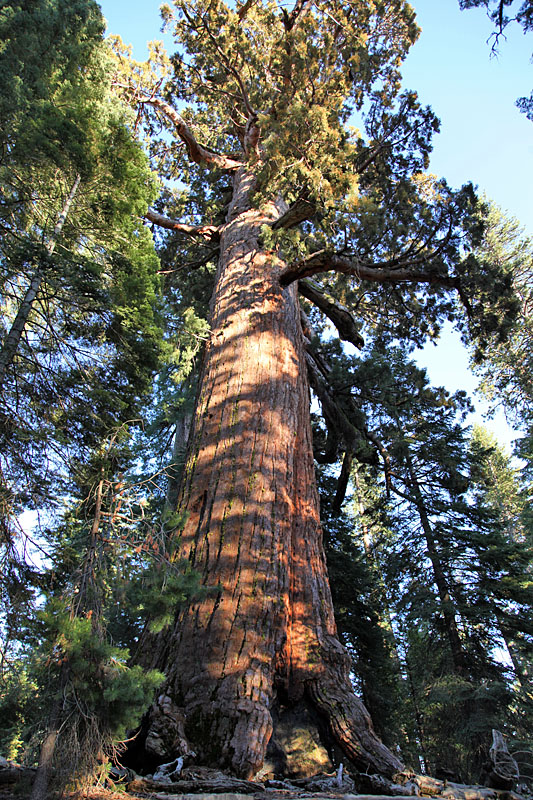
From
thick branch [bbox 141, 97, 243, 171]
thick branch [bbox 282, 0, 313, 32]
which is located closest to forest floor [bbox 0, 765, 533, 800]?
thick branch [bbox 141, 97, 243, 171]

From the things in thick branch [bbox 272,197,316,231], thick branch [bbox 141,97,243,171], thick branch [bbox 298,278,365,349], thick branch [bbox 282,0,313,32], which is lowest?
thick branch [bbox 298,278,365,349]

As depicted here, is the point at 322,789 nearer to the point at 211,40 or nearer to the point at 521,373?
the point at 211,40

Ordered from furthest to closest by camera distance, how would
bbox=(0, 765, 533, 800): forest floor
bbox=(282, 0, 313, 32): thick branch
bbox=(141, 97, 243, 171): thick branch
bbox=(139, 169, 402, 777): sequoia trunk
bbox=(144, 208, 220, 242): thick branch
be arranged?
1. bbox=(141, 97, 243, 171): thick branch
2. bbox=(282, 0, 313, 32): thick branch
3. bbox=(144, 208, 220, 242): thick branch
4. bbox=(139, 169, 402, 777): sequoia trunk
5. bbox=(0, 765, 533, 800): forest floor

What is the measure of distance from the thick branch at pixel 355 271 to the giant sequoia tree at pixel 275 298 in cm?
2

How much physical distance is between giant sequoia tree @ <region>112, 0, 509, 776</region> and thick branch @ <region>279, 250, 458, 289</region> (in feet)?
0.08

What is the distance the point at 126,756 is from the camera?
248 centimetres

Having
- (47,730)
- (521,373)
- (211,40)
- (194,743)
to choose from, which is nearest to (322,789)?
(194,743)

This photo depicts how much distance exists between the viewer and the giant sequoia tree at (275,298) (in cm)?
271

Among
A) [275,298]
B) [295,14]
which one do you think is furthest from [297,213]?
[295,14]

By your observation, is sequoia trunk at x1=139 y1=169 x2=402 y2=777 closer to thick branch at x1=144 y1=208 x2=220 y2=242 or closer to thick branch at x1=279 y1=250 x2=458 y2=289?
thick branch at x1=279 y1=250 x2=458 y2=289

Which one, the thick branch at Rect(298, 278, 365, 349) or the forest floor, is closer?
the forest floor

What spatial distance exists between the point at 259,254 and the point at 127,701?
16.1ft

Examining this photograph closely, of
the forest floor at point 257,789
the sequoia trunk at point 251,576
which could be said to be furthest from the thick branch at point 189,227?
the forest floor at point 257,789

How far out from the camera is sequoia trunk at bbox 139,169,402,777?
2484 mm
